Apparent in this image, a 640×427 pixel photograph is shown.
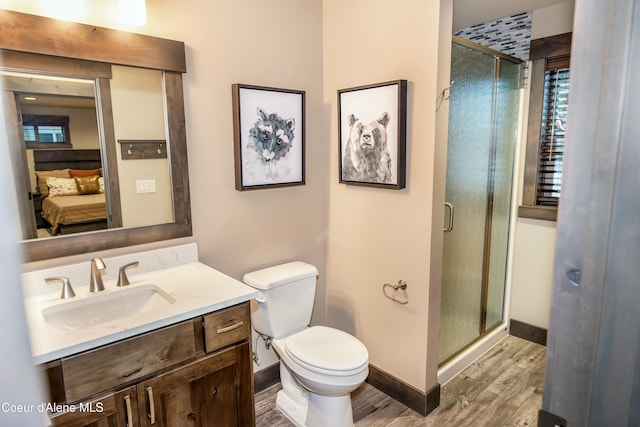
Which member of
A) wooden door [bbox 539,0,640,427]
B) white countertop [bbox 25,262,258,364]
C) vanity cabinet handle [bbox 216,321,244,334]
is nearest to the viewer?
wooden door [bbox 539,0,640,427]

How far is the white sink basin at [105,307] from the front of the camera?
4.84 feet

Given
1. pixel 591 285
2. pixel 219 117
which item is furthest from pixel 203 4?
pixel 591 285

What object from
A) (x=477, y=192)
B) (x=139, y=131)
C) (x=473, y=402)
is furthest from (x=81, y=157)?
(x=473, y=402)

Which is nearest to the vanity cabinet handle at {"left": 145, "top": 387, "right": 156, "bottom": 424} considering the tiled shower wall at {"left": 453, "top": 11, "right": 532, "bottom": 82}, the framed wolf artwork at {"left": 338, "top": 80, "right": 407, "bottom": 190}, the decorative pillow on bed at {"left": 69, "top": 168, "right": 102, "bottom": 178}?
the decorative pillow on bed at {"left": 69, "top": 168, "right": 102, "bottom": 178}

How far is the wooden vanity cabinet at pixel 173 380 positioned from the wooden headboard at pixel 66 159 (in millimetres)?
797

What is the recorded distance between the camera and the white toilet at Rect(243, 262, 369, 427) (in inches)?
72.1

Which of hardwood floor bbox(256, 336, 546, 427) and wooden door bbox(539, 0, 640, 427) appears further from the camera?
hardwood floor bbox(256, 336, 546, 427)

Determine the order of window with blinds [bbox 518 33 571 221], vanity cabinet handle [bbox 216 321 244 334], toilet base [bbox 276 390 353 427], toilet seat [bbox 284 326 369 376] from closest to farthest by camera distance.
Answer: vanity cabinet handle [bbox 216 321 244 334], toilet seat [bbox 284 326 369 376], toilet base [bbox 276 390 353 427], window with blinds [bbox 518 33 571 221]

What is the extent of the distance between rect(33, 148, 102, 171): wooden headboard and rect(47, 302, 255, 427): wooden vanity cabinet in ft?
2.61

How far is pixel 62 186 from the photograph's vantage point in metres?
1.59

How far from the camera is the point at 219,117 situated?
2020 mm

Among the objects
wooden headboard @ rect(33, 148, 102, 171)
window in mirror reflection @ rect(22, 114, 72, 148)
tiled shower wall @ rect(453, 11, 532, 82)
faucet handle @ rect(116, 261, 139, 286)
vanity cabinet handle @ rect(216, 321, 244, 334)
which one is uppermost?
tiled shower wall @ rect(453, 11, 532, 82)

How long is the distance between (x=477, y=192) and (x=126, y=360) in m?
2.25

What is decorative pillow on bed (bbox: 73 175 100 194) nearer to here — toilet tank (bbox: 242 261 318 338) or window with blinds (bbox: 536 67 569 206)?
toilet tank (bbox: 242 261 318 338)
